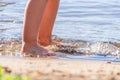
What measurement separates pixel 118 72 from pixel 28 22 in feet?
5.01

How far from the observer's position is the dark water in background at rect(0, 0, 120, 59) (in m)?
6.98

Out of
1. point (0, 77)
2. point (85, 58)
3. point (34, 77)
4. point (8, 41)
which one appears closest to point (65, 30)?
point (8, 41)

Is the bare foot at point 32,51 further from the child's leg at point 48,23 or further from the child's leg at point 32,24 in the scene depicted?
the child's leg at point 48,23

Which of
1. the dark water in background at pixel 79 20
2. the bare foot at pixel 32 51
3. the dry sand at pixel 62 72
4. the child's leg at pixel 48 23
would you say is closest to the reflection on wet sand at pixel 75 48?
the child's leg at pixel 48 23

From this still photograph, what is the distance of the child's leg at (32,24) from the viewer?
16.3 ft

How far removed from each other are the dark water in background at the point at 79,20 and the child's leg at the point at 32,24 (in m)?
1.52

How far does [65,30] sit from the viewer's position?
7441 millimetres

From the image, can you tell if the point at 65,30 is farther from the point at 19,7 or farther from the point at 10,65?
the point at 10,65

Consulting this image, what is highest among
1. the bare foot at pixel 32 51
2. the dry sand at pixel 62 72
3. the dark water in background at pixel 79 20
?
the dry sand at pixel 62 72

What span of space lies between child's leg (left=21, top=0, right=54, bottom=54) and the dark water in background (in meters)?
1.52

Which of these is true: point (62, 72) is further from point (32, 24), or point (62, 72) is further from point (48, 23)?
point (48, 23)

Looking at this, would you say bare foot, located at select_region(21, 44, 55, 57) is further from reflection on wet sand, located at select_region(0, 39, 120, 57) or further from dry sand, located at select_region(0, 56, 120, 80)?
dry sand, located at select_region(0, 56, 120, 80)

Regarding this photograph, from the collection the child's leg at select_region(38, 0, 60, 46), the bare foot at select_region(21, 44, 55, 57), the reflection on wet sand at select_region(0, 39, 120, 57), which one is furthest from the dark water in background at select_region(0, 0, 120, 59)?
the bare foot at select_region(21, 44, 55, 57)

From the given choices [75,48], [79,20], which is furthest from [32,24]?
[79,20]
